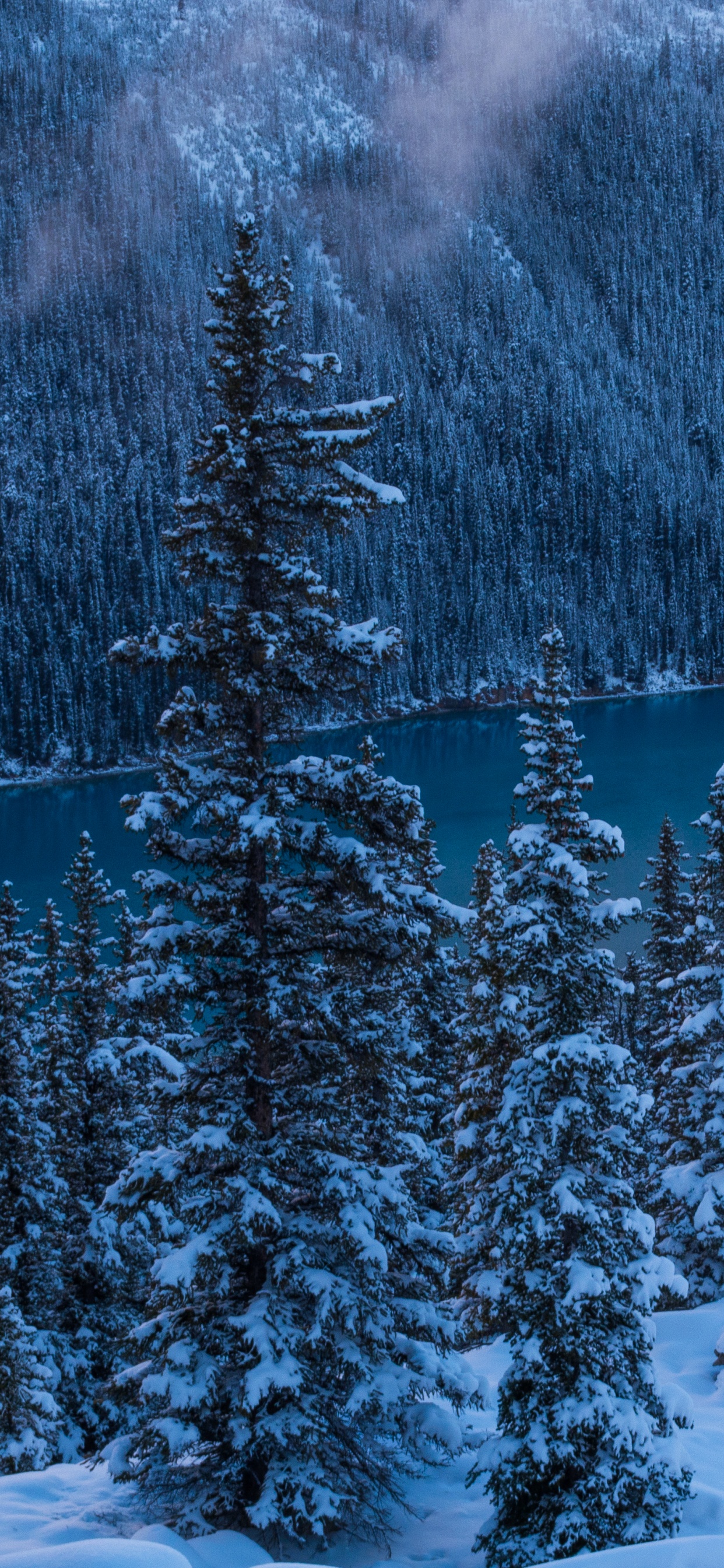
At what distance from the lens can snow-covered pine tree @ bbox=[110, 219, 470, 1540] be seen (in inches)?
328

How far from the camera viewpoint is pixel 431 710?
175000mm

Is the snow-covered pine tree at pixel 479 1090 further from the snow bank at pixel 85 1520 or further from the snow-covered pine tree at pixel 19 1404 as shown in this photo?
the snow-covered pine tree at pixel 19 1404

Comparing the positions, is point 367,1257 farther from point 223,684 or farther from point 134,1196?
point 223,684

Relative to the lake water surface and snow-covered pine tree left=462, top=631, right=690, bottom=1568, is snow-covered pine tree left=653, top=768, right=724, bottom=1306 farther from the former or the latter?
the lake water surface

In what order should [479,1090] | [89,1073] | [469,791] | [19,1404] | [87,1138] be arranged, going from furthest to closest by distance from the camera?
1. [469,791]
2. [87,1138]
3. [89,1073]
4. [479,1090]
5. [19,1404]

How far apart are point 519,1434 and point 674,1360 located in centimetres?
684

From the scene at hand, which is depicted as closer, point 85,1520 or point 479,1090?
point 85,1520

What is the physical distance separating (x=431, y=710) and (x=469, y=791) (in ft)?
258

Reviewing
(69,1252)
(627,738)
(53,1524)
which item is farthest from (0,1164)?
(627,738)

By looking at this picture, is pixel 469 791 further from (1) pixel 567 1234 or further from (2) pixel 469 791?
(1) pixel 567 1234

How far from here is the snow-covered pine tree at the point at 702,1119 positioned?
54.5 ft

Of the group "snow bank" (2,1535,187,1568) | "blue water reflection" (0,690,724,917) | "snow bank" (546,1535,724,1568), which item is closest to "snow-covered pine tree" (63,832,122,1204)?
"snow bank" (2,1535,187,1568)

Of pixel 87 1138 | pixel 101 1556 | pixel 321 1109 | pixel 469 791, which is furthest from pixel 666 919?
pixel 469 791

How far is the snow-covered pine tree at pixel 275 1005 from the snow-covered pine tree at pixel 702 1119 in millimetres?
8207
